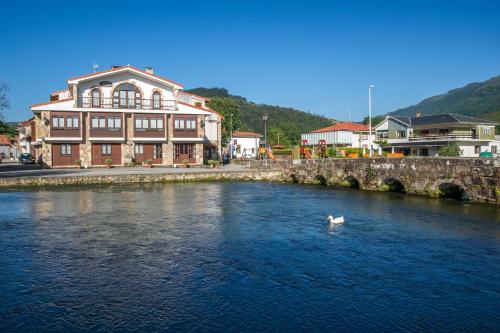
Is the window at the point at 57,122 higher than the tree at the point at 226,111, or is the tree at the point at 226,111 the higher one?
the tree at the point at 226,111

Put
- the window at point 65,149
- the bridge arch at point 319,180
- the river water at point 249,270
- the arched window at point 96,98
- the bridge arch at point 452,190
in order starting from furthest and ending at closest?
the arched window at point 96,98 < the window at point 65,149 < the bridge arch at point 319,180 < the bridge arch at point 452,190 < the river water at point 249,270

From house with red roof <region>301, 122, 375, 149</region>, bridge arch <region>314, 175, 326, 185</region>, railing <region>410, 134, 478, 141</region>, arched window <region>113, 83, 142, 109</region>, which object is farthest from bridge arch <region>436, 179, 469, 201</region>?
house with red roof <region>301, 122, 375, 149</region>

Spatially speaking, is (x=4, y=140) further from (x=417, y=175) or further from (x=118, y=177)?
(x=417, y=175)

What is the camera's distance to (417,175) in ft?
104

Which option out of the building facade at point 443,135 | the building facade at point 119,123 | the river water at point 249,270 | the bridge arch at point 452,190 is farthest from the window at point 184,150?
the bridge arch at point 452,190

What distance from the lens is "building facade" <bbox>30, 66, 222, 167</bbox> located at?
168ft

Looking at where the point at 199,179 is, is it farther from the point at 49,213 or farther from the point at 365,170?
the point at 49,213

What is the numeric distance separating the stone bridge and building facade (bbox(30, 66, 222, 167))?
18.7 m

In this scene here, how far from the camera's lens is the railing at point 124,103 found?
173 ft

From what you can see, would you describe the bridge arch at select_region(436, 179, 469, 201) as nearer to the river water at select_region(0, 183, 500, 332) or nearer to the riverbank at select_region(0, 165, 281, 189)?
the river water at select_region(0, 183, 500, 332)

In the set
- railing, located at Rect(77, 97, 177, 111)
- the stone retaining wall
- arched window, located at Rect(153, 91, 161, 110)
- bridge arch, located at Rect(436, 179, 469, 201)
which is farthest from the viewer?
arched window, located at Rect(153, 91, 161, 110)

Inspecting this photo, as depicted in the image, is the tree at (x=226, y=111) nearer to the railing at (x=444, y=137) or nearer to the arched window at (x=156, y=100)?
the arched window at (x=156, y=100)

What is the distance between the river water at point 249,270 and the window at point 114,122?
92.2ft

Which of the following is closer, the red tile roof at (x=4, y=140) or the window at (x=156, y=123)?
the window at (x=156, y=123)
